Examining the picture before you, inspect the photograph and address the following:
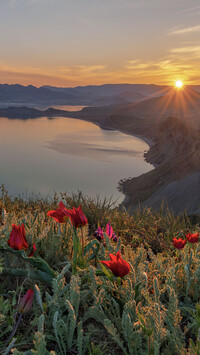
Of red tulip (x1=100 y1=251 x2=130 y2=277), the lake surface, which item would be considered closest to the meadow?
red tulip (x1=100 y1=251 x2=130 y2=277)

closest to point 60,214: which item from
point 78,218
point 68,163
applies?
point 78,218

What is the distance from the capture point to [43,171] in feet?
247

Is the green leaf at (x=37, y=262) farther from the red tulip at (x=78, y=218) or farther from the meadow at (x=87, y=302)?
the red tulip at (x=78, y=218)

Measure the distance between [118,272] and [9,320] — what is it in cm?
79

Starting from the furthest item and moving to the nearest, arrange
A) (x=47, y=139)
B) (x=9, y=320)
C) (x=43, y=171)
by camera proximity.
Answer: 1. (x=47, y=139)
2. (x=43, y=171)
3. (x=9, y=320)

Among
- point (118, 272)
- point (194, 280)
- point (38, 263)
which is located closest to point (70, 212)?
point (38, 263)

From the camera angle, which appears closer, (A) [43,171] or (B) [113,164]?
(A) [43,171]

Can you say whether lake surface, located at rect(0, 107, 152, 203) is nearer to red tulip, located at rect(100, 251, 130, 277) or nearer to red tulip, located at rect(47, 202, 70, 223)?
red tulip, located at rect(47, 202, 70, 223)

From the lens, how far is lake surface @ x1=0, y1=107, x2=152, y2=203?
64812 millimetres

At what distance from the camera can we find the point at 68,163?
87.2 m

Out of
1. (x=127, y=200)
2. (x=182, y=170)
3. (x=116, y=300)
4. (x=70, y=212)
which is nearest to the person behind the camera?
(x=116, y=300)

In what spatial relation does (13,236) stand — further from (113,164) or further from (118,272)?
(113,164)

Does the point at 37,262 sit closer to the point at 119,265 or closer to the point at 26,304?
the point at 26,304

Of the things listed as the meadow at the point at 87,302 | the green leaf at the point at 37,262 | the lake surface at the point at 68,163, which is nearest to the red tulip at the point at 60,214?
the meadow at the point at 87,302
